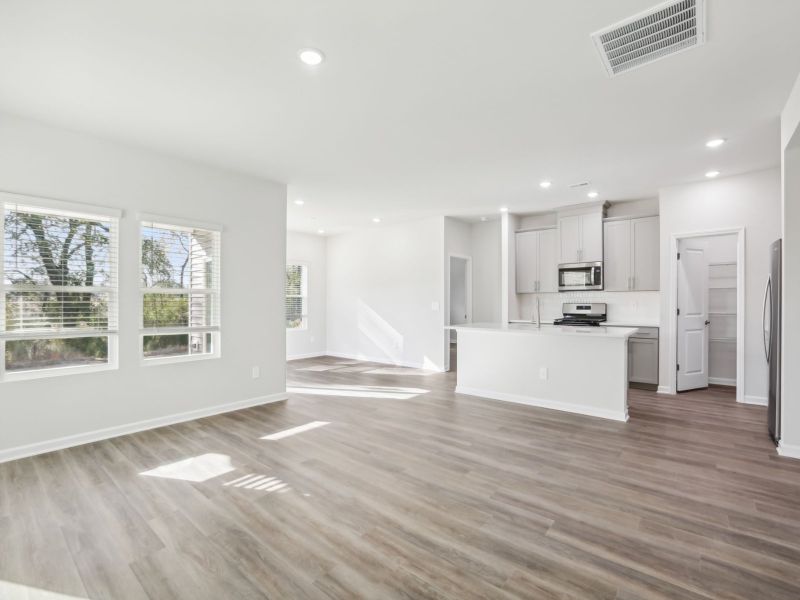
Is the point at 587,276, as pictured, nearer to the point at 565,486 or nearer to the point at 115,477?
the point at 565,486

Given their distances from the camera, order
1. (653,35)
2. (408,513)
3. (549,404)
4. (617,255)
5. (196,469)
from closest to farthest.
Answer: (653,35), (408,513), (196,469), (549,404), (617,255)

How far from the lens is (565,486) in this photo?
108 inches

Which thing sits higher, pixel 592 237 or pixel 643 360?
pixel 592 237

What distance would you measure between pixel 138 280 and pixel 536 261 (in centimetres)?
584

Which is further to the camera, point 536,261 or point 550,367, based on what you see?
point 536,261

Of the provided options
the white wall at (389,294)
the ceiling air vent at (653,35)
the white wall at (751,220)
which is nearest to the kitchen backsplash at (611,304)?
the white wall at (751,220)

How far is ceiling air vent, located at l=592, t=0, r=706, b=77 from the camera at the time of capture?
6.86ft

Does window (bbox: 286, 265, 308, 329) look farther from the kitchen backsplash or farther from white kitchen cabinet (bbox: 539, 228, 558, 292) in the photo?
white kitchen cabinet (bbox: 539, 228, 558, 292)

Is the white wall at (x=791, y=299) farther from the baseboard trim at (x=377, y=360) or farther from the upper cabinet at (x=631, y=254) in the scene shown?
the baseboard trim at (x=377, y=360)

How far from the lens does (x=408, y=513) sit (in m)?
2.39

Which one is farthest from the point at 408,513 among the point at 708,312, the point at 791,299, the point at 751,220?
the point at 708,312

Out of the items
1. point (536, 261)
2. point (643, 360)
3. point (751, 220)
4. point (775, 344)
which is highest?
point (751, 220)

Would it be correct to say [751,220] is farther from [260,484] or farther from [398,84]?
[260,484]

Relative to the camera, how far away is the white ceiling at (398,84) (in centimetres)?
212
